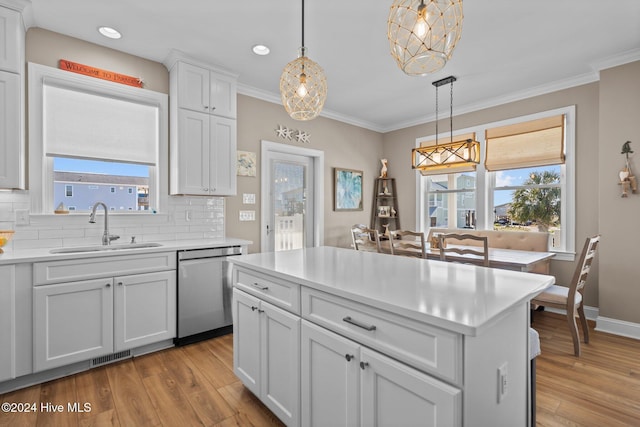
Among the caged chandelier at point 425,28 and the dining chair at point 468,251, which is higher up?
the caged chandelier at point 425,28

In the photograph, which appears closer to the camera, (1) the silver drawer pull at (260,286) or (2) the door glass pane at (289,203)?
(1) the silver drawer pull at (260,286)

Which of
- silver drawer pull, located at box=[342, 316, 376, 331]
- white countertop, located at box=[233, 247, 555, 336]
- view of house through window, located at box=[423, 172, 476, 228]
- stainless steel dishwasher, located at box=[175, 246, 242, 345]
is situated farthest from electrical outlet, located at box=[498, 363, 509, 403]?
view of house through window, located at box=[423, 172, 476, 228]

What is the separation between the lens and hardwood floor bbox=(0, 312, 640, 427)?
6.04 feet

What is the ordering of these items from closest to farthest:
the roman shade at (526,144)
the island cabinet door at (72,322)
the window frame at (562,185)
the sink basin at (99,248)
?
the island cabinet door at (72,322), the sink basin at (99,248), the window frame at (562,185), the roman shade at (526,144)

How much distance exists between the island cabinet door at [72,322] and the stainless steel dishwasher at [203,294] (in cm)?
56

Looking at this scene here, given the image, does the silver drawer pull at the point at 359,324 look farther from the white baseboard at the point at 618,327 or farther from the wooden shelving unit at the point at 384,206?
the wooden shelving unit at the point at 384,206

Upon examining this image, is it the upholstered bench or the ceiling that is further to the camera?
the upholstered bench

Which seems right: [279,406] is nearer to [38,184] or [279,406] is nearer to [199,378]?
[199,378]

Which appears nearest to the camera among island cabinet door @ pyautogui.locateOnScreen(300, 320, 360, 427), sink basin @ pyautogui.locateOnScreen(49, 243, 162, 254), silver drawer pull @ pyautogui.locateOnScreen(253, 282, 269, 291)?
island cabinet door @ pyautogui.locateOnScreen(300, 320, 360, 427)

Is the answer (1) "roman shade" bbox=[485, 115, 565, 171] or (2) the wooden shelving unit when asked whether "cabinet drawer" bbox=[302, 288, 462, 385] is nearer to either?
(1) "roman shade" bbox=[485, 115, 565, 171]

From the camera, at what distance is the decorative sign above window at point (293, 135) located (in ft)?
13.9

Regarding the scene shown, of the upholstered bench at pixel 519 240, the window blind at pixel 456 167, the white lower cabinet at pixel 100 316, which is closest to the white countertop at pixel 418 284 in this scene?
the white lower cabinet at pixel 100 316

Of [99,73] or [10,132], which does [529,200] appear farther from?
[10,132]

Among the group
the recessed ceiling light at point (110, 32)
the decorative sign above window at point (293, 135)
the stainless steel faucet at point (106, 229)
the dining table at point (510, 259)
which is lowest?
the dining table at point (510, 259)
